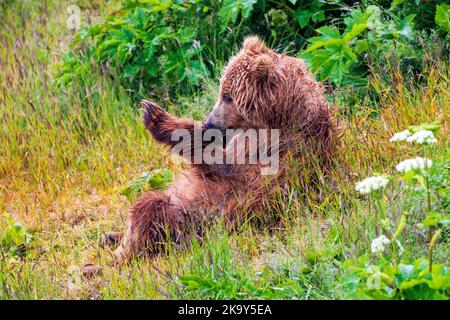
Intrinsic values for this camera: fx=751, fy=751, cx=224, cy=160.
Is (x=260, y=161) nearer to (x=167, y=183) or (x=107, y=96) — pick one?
(x=167, y=183)

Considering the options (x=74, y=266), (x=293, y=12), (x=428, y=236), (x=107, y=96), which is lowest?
(x=74, y=266)

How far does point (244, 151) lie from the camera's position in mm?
5262

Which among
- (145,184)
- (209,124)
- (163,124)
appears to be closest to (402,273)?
(209,124)

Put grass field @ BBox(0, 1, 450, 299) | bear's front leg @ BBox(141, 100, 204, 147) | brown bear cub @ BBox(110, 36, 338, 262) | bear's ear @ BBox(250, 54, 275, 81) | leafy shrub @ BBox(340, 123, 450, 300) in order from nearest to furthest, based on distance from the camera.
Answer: leafy shrub @ BBox(340, 123, 450, 300)
grass field @ BBox(0, 1, 450, 299)
brown bear cub @ BBox(110, 36, 338, 262)
bear's ear @ BBox(250, 54, 275, 81)
bear's front leg @ BBox(141, 100, 204, 147)

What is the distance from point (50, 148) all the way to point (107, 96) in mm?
761

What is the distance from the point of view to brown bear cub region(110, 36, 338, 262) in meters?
5.00

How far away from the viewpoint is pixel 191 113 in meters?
6.73

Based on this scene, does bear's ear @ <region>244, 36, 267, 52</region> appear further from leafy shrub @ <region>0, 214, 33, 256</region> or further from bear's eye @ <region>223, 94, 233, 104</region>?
leafy shrub @ <region>0, 214, 33, 256</region>

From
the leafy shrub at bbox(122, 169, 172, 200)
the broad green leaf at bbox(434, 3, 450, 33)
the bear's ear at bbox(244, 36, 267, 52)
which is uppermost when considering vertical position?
the broad green leaf at bbox(434, 3, 450, 33)

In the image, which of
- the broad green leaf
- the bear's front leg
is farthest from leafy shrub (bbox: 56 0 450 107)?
the bear's front leg

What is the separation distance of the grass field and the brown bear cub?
0.18 meters

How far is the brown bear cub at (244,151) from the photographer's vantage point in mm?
5004
